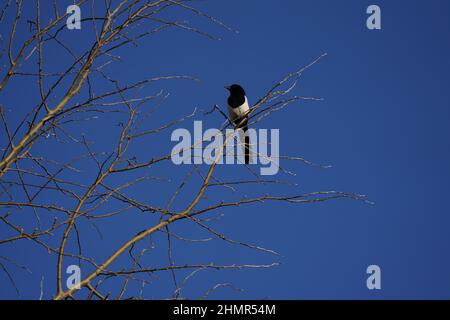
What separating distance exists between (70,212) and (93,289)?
11.3 inches

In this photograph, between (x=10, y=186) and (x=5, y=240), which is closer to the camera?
(x=5, y=240)

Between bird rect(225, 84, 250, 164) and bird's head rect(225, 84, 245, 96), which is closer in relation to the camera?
bird rect(225, 84, 250, 164)

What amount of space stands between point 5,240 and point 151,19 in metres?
0.88

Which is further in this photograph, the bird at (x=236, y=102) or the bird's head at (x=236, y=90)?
the bird's head at (x=236, y=90)

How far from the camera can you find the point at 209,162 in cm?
205

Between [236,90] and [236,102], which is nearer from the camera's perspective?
[236,102]

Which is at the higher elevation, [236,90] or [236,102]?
[236,90]
